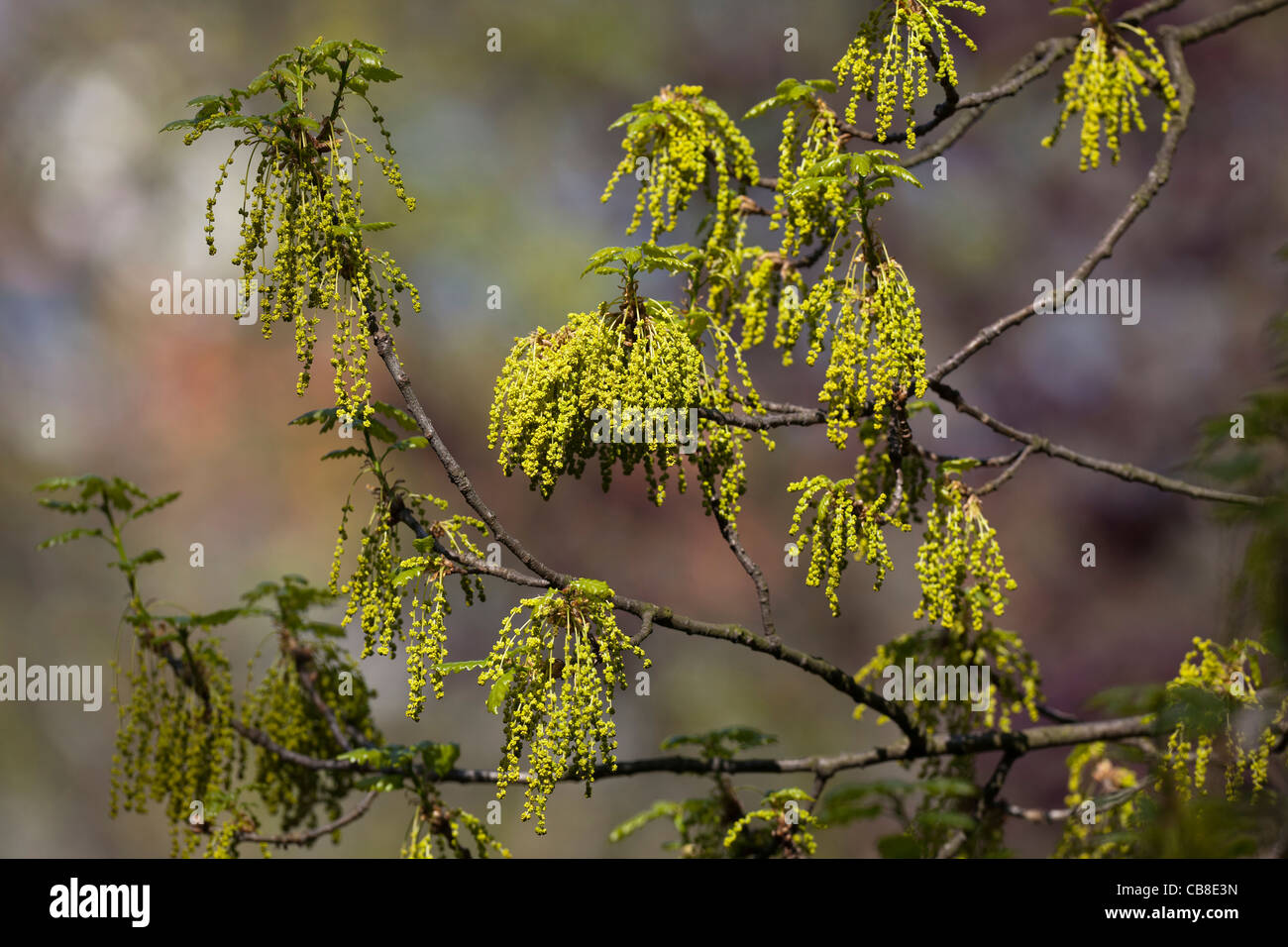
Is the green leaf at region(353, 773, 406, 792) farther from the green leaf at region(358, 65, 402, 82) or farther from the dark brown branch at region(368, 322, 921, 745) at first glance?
the green leaf at region(358, 65, 402, 82)

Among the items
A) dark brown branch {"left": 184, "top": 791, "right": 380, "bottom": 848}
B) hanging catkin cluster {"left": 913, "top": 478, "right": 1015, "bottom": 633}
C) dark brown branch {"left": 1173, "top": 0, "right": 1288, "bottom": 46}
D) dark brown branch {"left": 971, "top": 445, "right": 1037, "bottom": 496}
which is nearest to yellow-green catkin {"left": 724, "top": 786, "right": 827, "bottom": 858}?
hanging catkin cluster {"left": 913, "top": 478, "right": 1015, "bottom": 633}

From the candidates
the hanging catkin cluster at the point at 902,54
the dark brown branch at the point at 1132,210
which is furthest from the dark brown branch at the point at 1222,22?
the hanging catkin cluster at the point at 902,54

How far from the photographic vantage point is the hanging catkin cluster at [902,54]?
204 centimetres

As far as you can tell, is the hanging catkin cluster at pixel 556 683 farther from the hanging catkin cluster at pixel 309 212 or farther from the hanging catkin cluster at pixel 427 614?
the hanging catkin cluster at pixel 309 212

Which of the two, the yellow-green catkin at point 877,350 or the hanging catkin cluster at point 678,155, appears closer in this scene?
the yellow-green catkin at point 877,350

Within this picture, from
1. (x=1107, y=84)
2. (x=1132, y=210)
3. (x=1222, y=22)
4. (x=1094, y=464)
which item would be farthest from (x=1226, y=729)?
(x=1222, y=22)

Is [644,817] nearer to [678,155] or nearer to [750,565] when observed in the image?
[750,565]

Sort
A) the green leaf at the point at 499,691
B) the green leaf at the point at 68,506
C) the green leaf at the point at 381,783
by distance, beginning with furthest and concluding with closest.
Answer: the green leaf at the point at 68,506 < the green leaf at the point at 381,783 < the green leaf at the point at 499,691

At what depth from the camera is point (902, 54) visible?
6.83ft

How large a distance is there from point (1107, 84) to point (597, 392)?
1056mm

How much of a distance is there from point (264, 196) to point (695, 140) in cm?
80

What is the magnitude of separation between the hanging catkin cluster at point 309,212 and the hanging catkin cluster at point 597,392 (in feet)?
0.79
